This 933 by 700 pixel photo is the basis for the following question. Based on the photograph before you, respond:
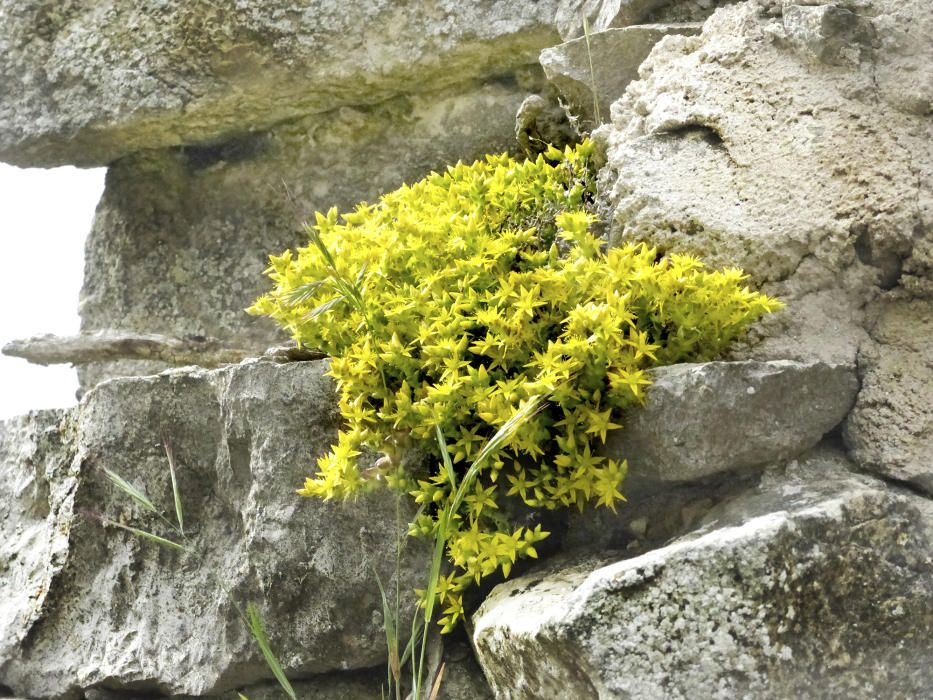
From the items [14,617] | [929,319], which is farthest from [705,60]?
[14,617]

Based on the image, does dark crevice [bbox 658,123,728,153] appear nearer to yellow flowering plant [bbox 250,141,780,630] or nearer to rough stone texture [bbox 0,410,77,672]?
yellow flowering plant [bbox 250,141,780,630]

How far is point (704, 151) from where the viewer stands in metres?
2.78

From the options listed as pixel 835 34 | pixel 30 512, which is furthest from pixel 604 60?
pixel 30 512

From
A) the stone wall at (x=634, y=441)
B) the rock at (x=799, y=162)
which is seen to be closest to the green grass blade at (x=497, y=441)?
the stone wall at (x=634, y=441)

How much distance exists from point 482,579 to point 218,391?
931 millimetres

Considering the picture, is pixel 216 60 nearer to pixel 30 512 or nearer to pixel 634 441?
pixel 30 512

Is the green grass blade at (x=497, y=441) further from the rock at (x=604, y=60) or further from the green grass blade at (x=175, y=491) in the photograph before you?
the rock at (x=604, y=60)

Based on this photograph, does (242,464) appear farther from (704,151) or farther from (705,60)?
(705,60)

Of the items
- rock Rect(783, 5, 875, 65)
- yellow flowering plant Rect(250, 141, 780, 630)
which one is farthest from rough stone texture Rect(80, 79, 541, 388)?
rock Rect(783, 5, 875, 65)

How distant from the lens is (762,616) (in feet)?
6.56

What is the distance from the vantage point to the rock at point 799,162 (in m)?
2.49

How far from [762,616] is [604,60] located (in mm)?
1976

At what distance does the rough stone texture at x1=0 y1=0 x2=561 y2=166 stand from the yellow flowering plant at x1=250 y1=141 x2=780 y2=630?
158cm

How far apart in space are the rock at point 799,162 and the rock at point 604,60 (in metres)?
0.35
